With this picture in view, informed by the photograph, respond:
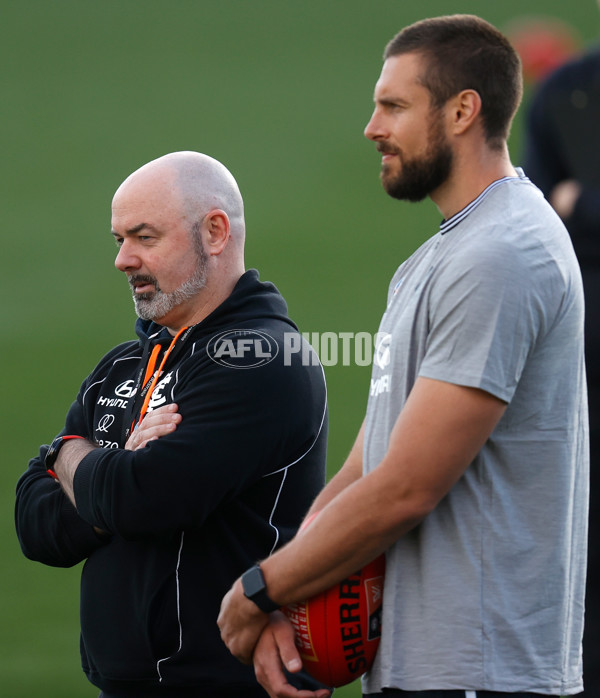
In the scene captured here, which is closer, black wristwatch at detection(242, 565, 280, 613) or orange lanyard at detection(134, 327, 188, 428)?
black wristwatch at detection(242, 565, 280, 613)

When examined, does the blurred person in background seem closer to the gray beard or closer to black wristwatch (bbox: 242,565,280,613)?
black wristwatch (bbox: 242,565,280,613)

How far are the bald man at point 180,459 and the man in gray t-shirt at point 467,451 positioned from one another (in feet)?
1.27

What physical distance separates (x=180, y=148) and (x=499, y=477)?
312 inches

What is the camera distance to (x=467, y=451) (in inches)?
65.8

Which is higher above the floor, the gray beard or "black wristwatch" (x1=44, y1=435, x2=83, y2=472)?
the gray beard

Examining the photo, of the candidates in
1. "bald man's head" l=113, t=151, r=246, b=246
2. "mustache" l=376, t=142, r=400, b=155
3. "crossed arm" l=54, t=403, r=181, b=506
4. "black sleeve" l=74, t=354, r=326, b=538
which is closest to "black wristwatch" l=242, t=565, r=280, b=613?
"black sleeve" l=74, t=354, r=326, b=538

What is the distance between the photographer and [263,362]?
7.62ft

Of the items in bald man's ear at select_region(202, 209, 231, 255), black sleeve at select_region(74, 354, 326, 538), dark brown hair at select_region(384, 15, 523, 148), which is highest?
dark brown hair at select_region(384, 15, 523, 148)

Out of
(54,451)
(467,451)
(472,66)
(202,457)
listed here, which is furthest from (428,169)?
(54,451)

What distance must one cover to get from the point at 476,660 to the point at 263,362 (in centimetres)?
88

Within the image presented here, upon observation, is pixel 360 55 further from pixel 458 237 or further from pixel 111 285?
pixel 458 237

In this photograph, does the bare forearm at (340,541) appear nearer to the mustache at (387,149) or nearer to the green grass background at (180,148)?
the mustache at (387,149)

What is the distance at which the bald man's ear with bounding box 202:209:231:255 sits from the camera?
101 inches

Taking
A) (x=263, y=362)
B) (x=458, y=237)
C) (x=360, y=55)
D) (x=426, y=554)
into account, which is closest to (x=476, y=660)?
(x=426, y=554)
